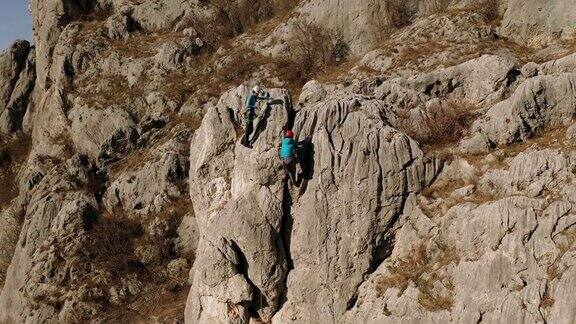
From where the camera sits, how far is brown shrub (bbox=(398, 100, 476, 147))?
1906cm

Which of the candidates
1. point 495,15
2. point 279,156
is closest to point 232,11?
point 495,15

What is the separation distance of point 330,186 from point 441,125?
532cm

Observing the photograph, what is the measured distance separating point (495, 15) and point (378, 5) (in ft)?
30.8

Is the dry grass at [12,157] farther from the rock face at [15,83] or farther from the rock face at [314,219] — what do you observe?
the rock face at [314,219]

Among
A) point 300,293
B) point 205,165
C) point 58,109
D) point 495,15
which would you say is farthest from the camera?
point 58,109

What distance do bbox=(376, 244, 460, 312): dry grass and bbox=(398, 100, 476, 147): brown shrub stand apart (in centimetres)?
476

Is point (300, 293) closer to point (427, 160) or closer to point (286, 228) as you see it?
point (286, 228)

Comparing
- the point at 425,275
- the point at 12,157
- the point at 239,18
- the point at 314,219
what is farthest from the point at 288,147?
the point at 12,157

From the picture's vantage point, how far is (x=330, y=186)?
60.6ft

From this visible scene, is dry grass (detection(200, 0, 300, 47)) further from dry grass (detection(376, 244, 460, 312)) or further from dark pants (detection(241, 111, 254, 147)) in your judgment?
dry grass (detection(376, 244, 460, 312))

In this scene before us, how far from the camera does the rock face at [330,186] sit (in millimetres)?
15406

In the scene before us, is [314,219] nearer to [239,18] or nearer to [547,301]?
[547,301]

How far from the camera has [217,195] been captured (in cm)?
2147

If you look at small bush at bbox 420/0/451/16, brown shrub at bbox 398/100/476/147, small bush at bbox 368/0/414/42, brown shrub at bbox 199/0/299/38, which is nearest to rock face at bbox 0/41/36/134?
brown shrub at bbox 199/0/299/38
